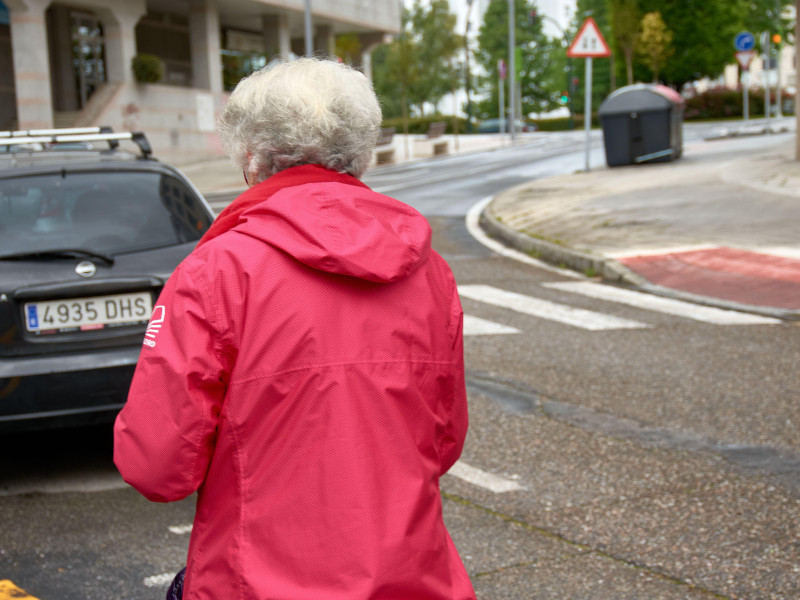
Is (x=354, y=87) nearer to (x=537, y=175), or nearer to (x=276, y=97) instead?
(x=276, y=97)

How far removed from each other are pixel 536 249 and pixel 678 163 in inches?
406

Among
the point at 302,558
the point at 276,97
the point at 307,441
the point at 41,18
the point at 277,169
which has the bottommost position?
the point at 302,558

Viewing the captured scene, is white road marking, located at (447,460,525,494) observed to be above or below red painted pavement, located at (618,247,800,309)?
below

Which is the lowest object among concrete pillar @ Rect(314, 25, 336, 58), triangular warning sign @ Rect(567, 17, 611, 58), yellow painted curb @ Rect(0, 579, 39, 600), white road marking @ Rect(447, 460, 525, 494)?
white road marking @ Rect(447, 460, 525, 494)

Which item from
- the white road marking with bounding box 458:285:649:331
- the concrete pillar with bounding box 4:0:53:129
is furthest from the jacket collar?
the concrete pillar with bounding box 4:0:53:129

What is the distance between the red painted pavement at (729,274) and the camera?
8.66 m

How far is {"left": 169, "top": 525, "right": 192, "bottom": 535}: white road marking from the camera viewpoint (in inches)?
151

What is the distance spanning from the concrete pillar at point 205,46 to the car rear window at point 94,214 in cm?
3415

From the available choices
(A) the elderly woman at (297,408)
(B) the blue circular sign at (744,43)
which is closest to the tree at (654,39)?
(B) the blue circular sign at (744,43)

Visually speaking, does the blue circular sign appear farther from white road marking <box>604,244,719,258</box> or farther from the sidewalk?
white road marking <box>604,244,719,258</box>

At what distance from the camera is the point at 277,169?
6.02ft

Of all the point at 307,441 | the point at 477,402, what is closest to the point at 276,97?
the point at 307,441

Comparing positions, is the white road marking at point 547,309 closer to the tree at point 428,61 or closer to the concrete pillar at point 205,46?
the concrete pillar at point 205,46

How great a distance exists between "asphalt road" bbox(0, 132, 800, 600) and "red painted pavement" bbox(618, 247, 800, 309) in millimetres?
1254
